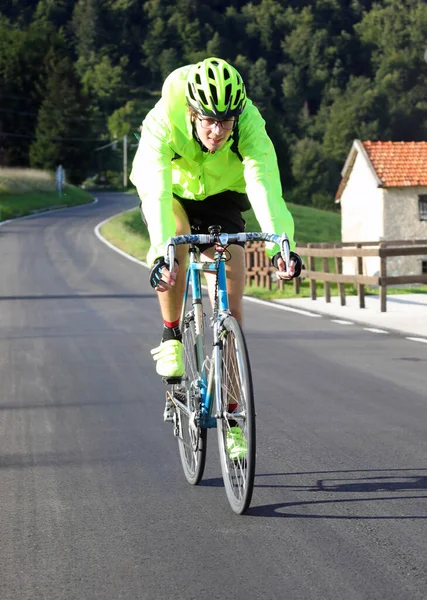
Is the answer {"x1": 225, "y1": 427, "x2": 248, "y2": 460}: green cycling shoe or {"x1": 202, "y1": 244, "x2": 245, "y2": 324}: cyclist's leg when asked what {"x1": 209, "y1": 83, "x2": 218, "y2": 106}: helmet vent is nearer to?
{"x1": 202, "y1": 244, "x2": 245, "y2": 324}: cyclist's leg

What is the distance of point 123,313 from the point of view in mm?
18250

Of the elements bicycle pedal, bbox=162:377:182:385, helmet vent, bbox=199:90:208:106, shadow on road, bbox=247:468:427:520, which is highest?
helmet vent, bbox=199:90:208:106

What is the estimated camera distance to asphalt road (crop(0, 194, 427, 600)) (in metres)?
4.07

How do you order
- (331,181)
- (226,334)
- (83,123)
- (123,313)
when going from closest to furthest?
(226,334), (123,313), (83,123), (331,181)

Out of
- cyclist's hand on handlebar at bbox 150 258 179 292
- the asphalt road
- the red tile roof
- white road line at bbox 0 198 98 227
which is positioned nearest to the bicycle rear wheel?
the asphalt road

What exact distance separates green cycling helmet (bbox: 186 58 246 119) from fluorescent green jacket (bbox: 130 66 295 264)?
0.34 m

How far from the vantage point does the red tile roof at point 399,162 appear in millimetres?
58844

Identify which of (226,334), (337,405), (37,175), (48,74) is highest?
(48,74)

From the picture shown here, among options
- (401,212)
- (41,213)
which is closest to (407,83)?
(41,213)

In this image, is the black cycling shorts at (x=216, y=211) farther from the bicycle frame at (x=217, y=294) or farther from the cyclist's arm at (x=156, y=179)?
the cyclist's arm at (x=156, y=179)

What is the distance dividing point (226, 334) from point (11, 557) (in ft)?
4.58

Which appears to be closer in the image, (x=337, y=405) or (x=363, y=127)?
(x=337, y=405)

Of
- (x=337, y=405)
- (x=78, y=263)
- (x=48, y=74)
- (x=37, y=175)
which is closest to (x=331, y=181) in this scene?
(x=48, y=74)

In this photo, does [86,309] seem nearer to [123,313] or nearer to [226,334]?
[123,313]
